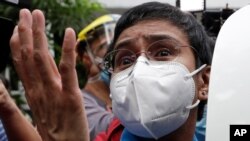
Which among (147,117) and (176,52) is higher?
(176,52)

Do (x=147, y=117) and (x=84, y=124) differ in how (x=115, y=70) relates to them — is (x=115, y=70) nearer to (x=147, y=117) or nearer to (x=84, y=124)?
(x=147, y=117)

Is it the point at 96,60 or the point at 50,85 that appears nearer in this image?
the point at 50,85

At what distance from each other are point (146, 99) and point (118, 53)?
0.29 meters

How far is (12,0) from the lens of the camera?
2238mm

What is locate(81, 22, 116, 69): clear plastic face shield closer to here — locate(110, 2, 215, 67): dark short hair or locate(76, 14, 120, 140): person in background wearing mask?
locate(76, 14, 120, 140): person in background wearing mask

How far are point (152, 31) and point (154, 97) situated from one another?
0.33m

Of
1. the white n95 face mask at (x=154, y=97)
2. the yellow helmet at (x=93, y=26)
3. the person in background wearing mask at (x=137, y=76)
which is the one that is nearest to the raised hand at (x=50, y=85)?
the person in background wearing mask at (x=137, y=76)

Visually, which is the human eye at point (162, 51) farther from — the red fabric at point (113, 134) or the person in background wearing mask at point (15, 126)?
the person in background wearing mask at point (15, 126)

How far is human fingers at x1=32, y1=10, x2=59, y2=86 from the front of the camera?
1.66m

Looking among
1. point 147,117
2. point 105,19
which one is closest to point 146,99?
point 147,117

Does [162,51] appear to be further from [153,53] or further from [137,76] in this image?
[137,76]

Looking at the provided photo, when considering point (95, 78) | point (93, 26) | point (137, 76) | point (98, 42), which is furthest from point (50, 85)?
point (93, 26)

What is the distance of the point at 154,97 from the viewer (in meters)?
2.09

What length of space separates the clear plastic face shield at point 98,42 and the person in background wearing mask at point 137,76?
1.63 m
